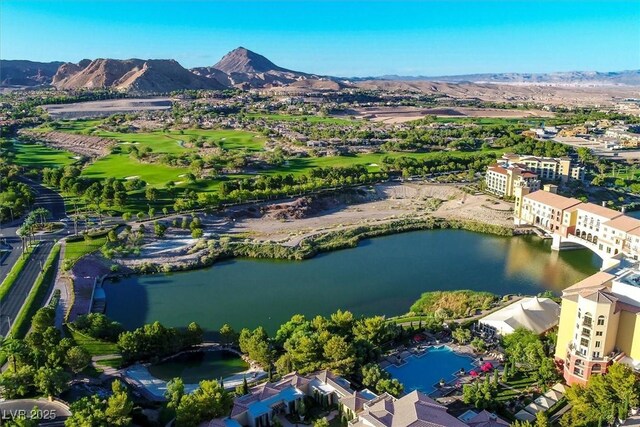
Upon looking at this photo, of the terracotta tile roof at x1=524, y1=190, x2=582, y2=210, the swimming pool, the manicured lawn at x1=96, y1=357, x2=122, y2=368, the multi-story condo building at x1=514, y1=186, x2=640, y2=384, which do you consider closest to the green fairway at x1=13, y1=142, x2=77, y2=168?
the manicured lawn at x1=96, y1=357, x2=122, y2=368

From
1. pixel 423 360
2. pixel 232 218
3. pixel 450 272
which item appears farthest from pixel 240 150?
pixel 423 360

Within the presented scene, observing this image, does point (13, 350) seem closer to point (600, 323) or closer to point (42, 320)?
point (42, 320)

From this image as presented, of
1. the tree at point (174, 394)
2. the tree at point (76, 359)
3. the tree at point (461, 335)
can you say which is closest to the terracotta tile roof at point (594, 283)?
the tree at point (461, 335)

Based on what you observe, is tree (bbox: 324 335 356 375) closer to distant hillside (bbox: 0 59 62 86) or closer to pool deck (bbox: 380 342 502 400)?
pool deck (bbox: 380 342 502 400)

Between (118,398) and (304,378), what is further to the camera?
(304,378)

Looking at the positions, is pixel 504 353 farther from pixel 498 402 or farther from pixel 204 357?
pixel 204 357

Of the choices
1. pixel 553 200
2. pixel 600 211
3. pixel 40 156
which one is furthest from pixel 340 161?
pixel 40 156
